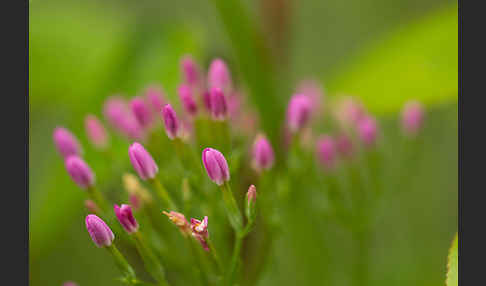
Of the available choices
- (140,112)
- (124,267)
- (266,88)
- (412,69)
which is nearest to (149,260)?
(124,267)

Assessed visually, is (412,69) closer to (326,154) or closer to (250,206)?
(326,154)

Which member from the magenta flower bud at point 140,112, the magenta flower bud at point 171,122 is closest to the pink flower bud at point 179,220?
the magenta flower bud at point 171,122

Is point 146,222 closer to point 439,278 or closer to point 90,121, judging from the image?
point 90,121

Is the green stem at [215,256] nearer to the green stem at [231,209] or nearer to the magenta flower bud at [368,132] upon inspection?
the green stem at [231,209]

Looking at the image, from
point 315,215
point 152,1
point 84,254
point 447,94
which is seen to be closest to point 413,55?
point 447,94

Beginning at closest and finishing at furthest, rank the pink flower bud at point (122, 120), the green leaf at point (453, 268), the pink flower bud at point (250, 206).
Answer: the green leaf at point (453, 268), the pink flower bud at point (250, 206), the pink flower bud at point (122, 120)

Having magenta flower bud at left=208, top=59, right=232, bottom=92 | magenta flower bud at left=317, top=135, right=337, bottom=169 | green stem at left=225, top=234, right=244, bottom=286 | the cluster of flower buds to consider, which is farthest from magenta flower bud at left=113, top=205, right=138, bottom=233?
magenta flower bud at left=317, top=135, right=337, bottom=169

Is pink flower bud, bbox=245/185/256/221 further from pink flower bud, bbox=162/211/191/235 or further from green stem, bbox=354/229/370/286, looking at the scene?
green stem, bbox=354/229/370/286
